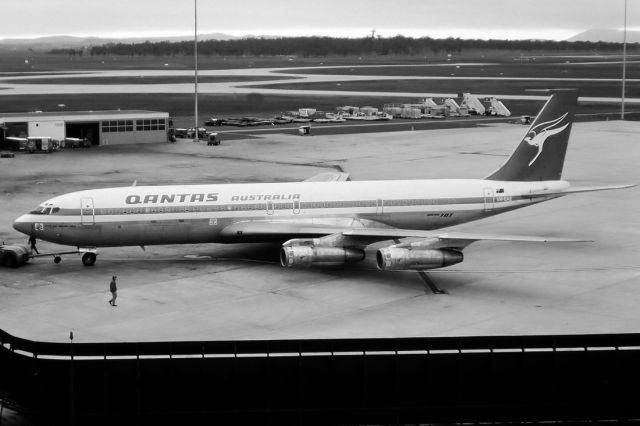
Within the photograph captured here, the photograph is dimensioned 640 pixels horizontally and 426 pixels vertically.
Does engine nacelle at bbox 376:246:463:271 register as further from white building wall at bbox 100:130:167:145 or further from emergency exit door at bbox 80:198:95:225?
white building wall at bbox 100:130:167:145

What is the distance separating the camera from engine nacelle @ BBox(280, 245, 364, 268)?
4691 cm

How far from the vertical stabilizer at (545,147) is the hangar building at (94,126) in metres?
60.8

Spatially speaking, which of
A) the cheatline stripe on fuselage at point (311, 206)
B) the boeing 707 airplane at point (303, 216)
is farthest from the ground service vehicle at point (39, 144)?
the cheatline stripe on fuselage at point (311, 206)

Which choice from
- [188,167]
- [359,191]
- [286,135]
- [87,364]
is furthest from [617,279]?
[286,135]

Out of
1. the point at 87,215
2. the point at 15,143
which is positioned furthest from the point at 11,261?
the point at 15,143

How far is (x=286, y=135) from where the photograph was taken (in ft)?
381

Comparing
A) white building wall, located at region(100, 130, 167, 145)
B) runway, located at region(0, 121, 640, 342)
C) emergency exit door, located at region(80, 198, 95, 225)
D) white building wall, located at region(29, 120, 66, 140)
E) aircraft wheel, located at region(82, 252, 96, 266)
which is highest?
white building wall, located at region(29, 120, 66, 140)

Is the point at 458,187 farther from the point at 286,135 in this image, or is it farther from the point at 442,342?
the point at 286,135

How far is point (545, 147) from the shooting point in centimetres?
5525

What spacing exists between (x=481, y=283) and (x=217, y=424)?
71.8 ft

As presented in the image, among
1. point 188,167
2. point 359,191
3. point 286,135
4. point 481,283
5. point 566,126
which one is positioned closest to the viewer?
point 481,283

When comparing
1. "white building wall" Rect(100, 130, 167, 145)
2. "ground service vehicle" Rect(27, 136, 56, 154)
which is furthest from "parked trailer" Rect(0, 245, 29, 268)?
"white building wall" Rect(100, 130, 167, 145)

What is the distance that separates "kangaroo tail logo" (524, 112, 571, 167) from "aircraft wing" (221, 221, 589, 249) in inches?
298

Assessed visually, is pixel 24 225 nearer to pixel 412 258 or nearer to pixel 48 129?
pixel 412 258
